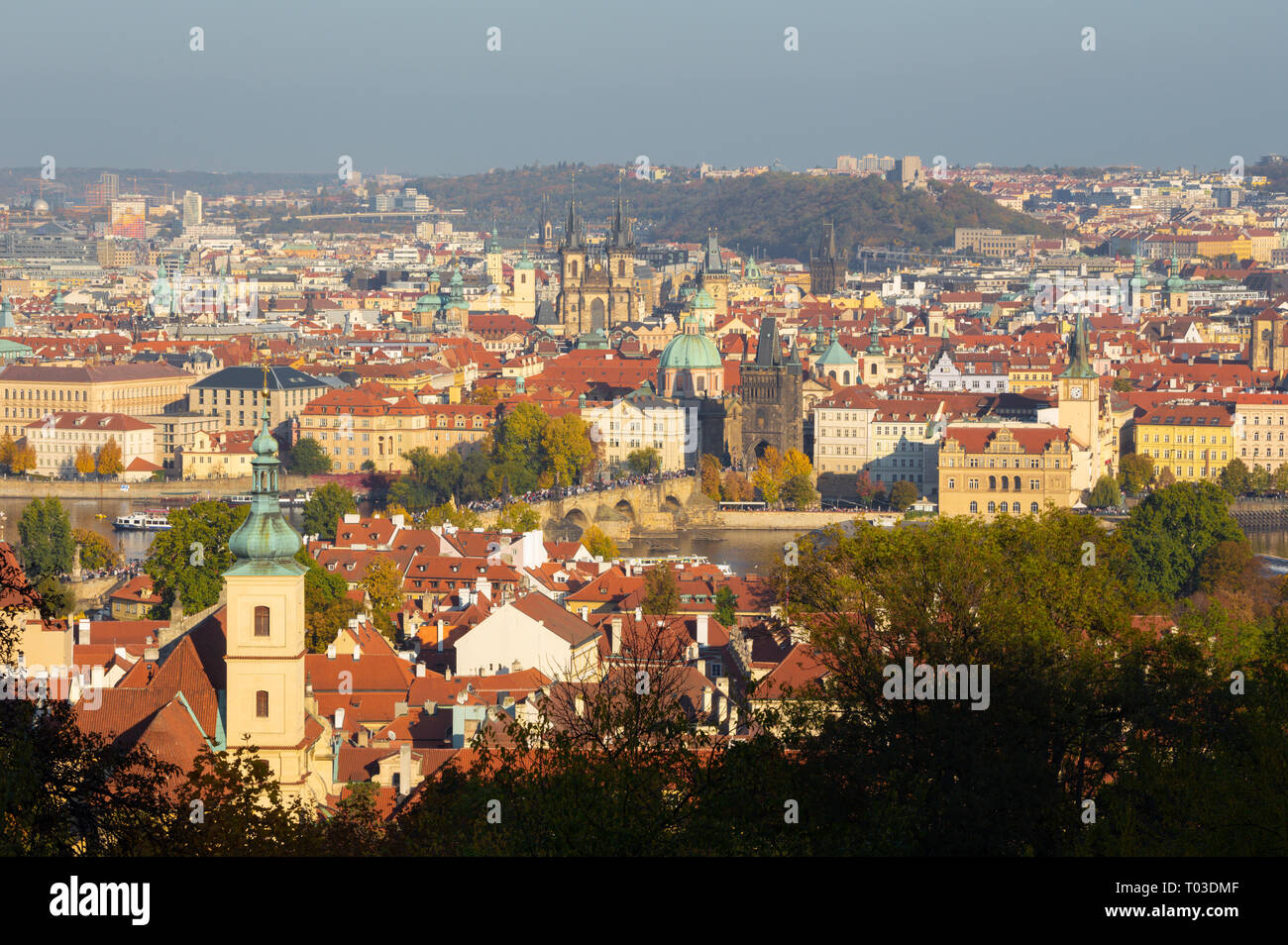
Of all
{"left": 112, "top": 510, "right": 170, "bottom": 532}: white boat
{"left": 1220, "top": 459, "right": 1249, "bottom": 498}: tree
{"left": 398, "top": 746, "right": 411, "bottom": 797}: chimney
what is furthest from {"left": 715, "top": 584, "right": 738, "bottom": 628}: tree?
{"left": 1220, "top": 459, "right": 1249, "bottom": 498}: tree

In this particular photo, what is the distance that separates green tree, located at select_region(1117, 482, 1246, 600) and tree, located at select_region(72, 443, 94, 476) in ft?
98.3

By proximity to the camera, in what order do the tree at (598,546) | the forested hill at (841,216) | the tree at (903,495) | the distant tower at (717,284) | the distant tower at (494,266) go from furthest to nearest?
the forested hill at (841,216)
the distant tower at (494,266)
the distant tower at (717,284)
the tree at (903,495)
the tree at (598,546)

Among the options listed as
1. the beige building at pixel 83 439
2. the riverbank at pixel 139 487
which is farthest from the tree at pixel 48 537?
the beige building at pixel 83 439

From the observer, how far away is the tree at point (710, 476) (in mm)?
59719

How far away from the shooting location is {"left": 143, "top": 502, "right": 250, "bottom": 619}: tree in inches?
1265

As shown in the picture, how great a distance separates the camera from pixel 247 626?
18984 mm

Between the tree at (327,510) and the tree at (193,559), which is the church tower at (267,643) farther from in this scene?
the tree at (327,510)

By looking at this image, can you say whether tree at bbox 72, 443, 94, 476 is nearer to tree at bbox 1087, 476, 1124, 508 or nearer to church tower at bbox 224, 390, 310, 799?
tree at bbox 1087, 476, 1124, 508

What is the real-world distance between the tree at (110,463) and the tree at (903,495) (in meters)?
20.1

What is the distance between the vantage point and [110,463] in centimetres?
6362
